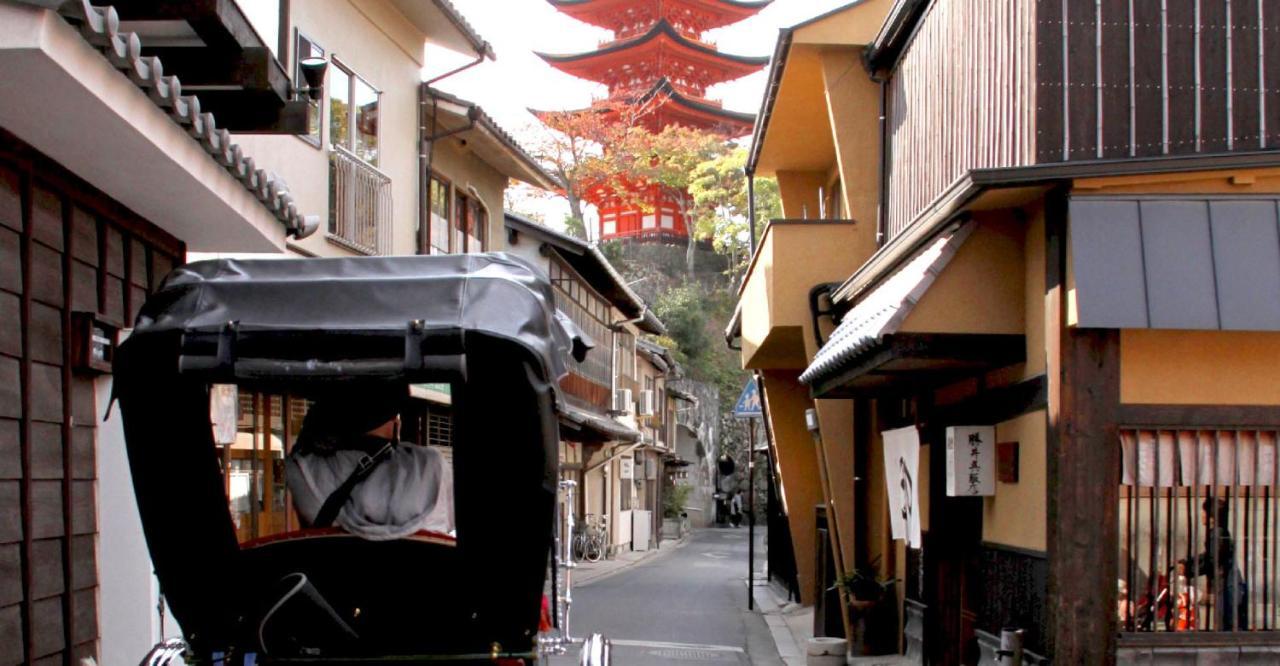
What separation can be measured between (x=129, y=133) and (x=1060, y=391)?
5687mm

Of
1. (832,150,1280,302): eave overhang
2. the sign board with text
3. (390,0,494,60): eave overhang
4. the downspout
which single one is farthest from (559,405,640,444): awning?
(832,150,1280,302): eave overhang

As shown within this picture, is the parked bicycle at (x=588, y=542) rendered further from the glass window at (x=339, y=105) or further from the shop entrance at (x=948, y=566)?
the shop entrance at (x=948, y=566)

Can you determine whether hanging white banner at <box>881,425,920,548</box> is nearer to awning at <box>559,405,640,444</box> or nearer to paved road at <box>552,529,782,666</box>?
paved road at <box>552,529,782,666</box>

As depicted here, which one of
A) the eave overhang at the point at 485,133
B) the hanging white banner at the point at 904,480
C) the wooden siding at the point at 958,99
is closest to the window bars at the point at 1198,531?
the wooden siding at the point at 958,99

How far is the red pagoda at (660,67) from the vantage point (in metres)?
62.4

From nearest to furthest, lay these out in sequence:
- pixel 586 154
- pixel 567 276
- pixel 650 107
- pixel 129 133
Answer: pixel 129 133, pixel 567 276, pixel 586 154, pixel 650 107

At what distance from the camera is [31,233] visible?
7262mm

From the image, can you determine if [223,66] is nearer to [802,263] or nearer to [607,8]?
[802,263]

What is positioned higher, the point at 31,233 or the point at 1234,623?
the point at 31,233

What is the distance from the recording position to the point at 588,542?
36812mm

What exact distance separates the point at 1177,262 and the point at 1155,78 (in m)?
1.37

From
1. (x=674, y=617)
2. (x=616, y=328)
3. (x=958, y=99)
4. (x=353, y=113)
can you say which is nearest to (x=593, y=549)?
(x=616, y=328)

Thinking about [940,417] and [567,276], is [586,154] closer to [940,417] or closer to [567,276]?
[567,276]

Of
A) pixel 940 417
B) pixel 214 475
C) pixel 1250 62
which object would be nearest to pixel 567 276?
pixel 940 417
